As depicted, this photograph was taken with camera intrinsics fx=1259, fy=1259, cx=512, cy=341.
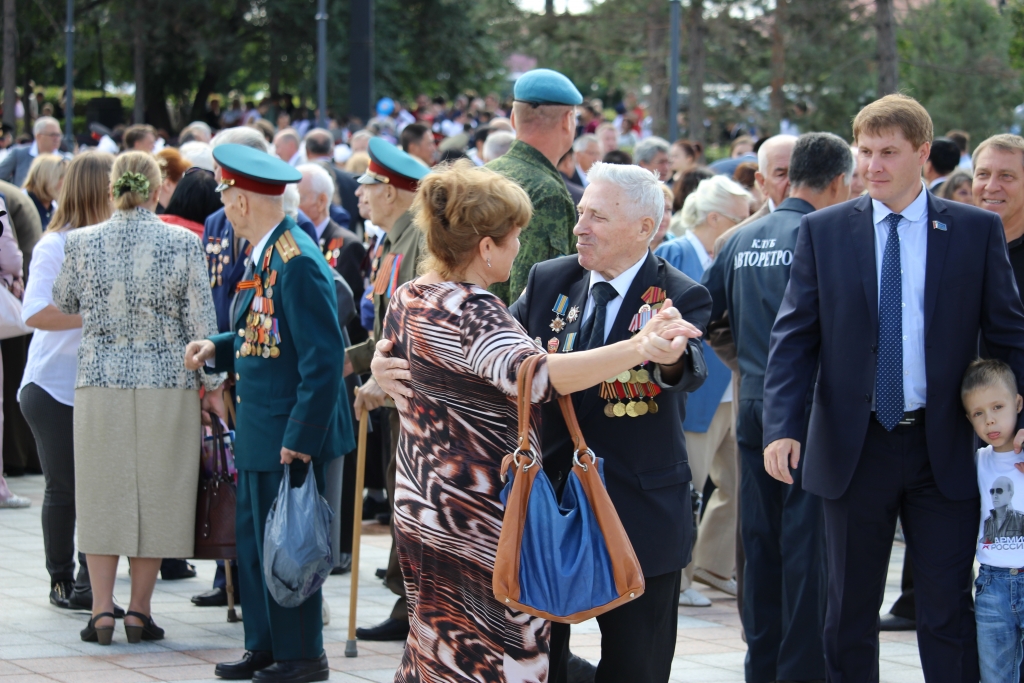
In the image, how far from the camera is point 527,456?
331 centimetres

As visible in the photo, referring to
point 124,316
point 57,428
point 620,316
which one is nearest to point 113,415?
point 124,316

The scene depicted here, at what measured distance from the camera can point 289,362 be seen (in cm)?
509

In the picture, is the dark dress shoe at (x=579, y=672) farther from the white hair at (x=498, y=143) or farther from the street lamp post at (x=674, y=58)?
the street lamp post at (x=674, y=58)

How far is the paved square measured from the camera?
17.4ft

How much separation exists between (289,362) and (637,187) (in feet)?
6.10

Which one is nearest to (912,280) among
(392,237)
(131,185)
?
(392,237)

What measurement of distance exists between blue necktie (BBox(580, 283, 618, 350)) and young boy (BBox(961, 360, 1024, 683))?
1.24m

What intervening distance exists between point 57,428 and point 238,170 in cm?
200

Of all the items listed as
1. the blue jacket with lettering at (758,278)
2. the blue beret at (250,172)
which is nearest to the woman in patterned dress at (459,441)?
the blue beret at (250,172)

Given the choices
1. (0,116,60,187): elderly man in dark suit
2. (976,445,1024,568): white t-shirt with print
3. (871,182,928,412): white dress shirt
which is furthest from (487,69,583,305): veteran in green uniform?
(0,116,60,187): elderly man in dark suit

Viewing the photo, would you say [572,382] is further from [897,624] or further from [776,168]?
[897,624]

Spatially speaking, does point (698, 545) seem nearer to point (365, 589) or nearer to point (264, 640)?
point (365, 589)

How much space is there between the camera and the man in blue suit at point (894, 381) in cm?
416

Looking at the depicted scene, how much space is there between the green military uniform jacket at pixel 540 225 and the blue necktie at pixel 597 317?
3.03 feet
